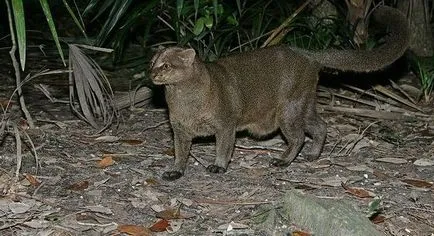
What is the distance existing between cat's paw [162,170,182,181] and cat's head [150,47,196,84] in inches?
22.7

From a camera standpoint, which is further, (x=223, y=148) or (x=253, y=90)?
(x=253, y=90)

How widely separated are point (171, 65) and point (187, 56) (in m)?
0.12

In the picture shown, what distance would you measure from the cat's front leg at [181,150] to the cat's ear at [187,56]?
47 cm

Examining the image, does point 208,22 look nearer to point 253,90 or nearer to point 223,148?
point 253,90

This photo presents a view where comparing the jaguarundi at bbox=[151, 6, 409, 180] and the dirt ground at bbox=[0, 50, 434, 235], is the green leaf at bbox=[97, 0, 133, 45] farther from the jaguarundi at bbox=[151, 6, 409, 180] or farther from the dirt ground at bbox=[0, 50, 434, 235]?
the jaguarundi at bbox=[151, 6, 409, 180]

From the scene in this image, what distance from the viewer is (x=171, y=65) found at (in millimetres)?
5008

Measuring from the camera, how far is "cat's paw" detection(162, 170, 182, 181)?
521cm

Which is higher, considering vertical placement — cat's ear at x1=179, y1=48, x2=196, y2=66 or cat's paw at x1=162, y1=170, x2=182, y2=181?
cat's ear at x1=179, y1=48, x2=196, y2=66

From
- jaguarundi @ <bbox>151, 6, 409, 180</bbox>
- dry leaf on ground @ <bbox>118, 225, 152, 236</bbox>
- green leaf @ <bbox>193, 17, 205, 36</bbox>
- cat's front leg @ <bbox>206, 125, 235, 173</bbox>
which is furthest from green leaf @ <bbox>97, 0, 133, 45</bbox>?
dry leaf on ground @ <bbox>118, 225, 152, 236</bbox>

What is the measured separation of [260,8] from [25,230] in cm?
339

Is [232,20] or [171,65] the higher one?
[171,65]

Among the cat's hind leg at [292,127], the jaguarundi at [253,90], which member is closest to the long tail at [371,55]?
the jaguarundi at [253,90]

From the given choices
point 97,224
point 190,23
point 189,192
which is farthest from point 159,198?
point 190,23

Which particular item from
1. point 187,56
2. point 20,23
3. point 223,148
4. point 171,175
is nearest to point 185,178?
point 171,175
